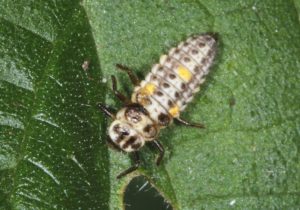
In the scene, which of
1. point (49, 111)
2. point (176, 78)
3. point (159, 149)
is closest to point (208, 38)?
point (176, 78)

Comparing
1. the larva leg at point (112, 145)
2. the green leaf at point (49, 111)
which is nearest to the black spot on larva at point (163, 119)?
the larva leg at point (112, 145)

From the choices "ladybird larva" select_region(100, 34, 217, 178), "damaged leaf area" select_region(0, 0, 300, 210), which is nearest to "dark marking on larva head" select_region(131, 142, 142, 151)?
"ladybird larva" select_region(100, 34, 217, 178)

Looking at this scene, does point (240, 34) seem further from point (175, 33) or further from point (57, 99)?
point (57, 99)

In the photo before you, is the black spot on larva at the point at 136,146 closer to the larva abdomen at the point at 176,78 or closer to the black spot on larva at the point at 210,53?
the larva abdomen at the point at 176,78

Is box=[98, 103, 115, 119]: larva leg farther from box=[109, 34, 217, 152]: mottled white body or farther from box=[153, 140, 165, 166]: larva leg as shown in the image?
box=[153, 140, 165, 166]: larva leg

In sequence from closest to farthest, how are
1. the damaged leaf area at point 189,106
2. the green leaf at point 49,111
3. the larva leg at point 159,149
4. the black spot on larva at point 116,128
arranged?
the green leaf at point 49,111
the damaged leaf area at point 189,106
the larva leg at point 159,149
the black spot on larva at point 116,128

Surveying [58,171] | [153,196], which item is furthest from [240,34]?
[58,171]

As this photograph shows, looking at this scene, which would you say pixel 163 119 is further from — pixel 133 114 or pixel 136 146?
pixel 136 146
